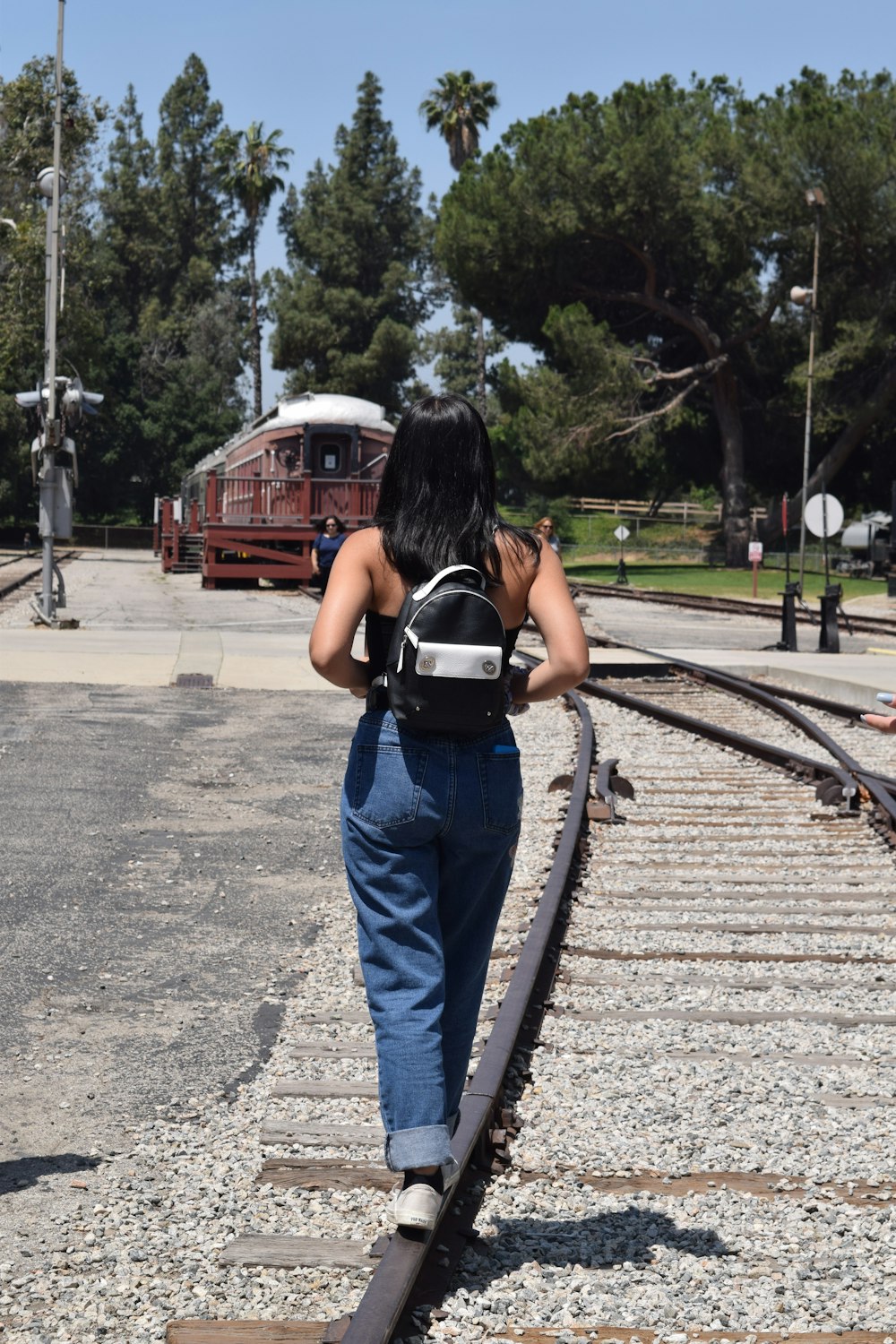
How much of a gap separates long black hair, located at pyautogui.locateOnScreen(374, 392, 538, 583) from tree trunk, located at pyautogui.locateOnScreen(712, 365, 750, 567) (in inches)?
2013

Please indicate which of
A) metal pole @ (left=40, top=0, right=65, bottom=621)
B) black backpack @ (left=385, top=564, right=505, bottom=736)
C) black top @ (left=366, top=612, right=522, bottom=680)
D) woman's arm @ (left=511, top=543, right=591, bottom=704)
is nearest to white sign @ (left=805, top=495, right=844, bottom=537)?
metal pole @ (left=40, top=0, right=65, bottom=621)

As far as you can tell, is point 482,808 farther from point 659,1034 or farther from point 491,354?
point 491,354

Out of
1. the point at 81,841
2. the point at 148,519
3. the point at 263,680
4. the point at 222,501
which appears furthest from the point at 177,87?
the point at 81,841

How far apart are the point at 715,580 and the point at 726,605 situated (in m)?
14.1

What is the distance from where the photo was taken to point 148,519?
8869cm

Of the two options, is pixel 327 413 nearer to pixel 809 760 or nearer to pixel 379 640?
pixel 809 760

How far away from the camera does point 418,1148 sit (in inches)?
127

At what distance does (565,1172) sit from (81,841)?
4961 mm

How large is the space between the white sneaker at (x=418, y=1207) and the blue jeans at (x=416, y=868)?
0.05m

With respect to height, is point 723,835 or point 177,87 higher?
point 177,87

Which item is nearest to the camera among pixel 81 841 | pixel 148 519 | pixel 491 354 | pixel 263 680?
pixel 81 841

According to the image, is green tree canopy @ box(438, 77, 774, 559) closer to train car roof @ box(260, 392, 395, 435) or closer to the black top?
train car roof @ box(260, 392, 395, 435)

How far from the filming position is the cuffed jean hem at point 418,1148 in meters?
3.21

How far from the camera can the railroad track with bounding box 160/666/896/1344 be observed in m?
3.15
